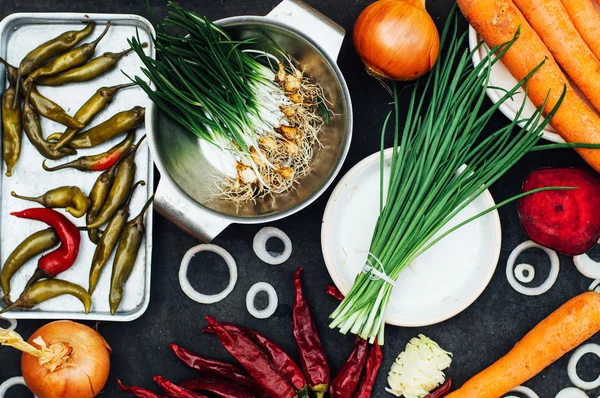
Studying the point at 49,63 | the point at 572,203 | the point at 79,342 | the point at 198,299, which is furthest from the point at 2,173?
the point at 572,203

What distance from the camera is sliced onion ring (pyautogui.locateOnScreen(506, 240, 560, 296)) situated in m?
1.96

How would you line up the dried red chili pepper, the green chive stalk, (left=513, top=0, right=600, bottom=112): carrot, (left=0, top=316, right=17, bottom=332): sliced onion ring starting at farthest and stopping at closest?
(left=0, top=316, right=17, bottom=332): sliced onion ring → the dried red chili pepper → (left=513, top=0, right=600, bottom=112): carrot → the green chive stalk

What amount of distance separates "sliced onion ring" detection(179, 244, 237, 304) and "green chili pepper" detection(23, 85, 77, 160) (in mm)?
507

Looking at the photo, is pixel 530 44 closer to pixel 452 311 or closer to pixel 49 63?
pixel 452 311

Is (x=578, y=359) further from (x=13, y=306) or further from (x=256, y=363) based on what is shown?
(x=13, y=306)

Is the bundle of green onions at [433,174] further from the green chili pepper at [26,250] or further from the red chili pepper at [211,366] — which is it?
the green chili pepper at [26,250]

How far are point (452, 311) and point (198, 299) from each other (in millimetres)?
822

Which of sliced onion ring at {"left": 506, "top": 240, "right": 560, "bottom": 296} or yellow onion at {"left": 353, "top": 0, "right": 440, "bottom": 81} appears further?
sliced onion ring at {"left": 506, "top": 240, "right": 560, "bottom": 296}

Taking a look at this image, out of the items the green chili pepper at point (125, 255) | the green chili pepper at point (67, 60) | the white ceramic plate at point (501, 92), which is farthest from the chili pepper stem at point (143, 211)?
the white ceramic plate at point (501, 92)

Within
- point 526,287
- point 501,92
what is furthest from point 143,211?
point 526,287

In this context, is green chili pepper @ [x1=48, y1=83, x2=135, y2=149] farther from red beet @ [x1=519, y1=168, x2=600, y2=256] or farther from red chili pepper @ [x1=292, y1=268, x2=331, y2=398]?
red beet @ [x1=519, y1=168, x2=600, y2=256]

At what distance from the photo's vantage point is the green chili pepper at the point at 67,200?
1.79 metres

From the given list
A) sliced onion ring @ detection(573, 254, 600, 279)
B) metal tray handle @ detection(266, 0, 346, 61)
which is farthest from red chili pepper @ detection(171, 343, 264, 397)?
sliced onion ring @ detection(573, 254, 600, 279)

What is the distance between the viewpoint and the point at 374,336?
5.71 ft
